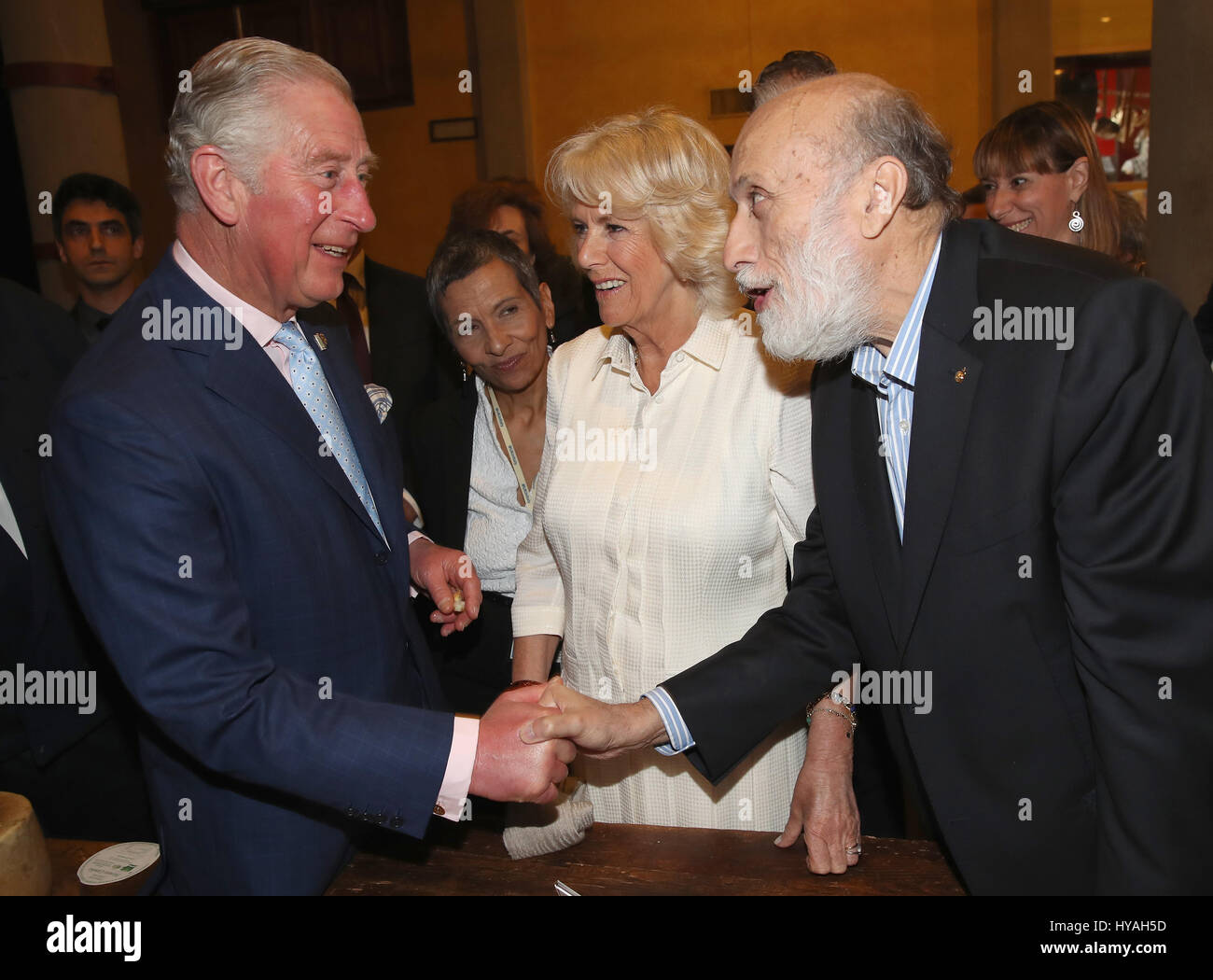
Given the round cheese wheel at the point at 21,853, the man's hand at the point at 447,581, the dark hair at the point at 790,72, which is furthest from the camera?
the dark hair at the point at 790,72

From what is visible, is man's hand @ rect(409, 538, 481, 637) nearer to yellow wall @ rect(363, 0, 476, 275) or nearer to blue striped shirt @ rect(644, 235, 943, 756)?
blue striped shirt @ rect(644, 235, 943, 756)

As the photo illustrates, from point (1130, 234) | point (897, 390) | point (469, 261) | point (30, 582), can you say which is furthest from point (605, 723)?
point (1130, 234)

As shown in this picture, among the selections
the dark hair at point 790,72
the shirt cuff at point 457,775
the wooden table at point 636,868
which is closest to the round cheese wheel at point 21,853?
the wooden table at point 636,868

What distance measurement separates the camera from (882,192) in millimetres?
1731

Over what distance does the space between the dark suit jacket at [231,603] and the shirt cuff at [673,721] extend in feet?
1.49

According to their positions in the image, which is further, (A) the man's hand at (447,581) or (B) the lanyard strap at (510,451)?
(B) the lanyard strap at (510,451)

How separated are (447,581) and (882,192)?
1.39 metres

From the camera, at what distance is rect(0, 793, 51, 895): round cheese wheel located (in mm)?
1435

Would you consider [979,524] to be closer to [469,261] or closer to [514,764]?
[514,764]

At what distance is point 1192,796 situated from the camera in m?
1.47

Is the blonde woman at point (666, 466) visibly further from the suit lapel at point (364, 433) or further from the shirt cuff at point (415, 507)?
the shirt cuff at point (415, 507)

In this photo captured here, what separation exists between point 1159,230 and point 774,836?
14.3 feet

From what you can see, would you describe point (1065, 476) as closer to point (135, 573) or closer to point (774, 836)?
point (774, 836)

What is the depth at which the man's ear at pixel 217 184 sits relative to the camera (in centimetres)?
180
